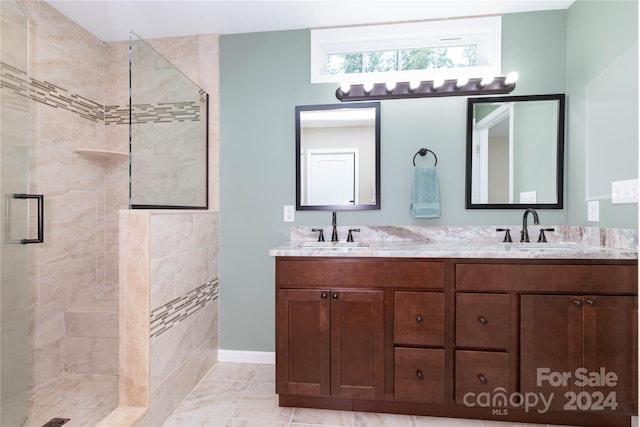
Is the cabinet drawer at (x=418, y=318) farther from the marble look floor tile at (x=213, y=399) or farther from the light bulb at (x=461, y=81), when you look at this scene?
the light bulb at (x=461, y=81)

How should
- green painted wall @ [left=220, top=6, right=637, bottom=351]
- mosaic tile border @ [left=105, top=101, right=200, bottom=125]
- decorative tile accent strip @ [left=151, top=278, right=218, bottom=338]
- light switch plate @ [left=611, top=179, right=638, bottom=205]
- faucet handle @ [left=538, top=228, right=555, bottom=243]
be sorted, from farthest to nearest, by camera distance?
green painted wall @ [left=220, top=6, right=637, bottom=351]
faucet handle @ [left=538, top=228, right=555, bottom=243]
mosaic tile border @ [left=105, top=101, right=200, bottom=125]
decorative tile accent strip @ [left=151, top=278, right=218, bottom=338]
light switch plate @ [left=611, top=179, right=638, bottom=205]

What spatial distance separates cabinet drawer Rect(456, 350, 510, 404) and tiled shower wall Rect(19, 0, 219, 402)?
1.89 meters

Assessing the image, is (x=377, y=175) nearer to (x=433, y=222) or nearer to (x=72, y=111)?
(x=433, y=222)

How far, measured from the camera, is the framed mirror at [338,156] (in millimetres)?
2326

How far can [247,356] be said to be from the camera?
246cm

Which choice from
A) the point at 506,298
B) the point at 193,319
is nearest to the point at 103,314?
the point at 193,319

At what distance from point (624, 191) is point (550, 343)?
2.80ft

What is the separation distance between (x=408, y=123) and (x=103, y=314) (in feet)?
7.93

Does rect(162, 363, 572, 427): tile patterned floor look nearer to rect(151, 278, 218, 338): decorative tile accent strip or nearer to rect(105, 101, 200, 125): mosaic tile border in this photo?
rect(151, 278, 218, 338): decorative tile accent strip

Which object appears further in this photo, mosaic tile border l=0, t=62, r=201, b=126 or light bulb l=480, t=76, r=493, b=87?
light bulb l=480, t=76, r=493, b=87

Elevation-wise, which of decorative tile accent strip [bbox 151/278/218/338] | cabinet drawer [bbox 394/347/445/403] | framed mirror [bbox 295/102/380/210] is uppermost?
framed mirror [bbox 295/102/380/210]

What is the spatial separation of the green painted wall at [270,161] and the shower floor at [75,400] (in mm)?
763

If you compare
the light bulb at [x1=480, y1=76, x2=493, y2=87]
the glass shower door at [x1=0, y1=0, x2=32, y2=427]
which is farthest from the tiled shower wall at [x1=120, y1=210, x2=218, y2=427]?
the light bulb at [x1=480, y1=76, x2=493, y2=87]

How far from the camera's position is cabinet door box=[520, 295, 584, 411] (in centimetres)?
164
